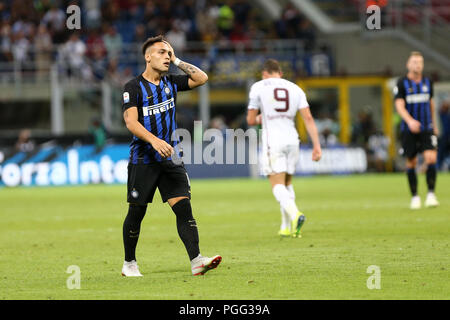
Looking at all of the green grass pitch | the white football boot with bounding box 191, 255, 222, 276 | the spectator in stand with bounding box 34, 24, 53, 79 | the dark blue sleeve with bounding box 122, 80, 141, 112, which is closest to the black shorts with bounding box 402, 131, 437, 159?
the green grass pitch

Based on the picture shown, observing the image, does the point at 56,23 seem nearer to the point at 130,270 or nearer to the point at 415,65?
the point at 415,65

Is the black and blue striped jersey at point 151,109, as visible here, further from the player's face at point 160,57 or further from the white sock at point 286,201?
the white sock at point 286,201

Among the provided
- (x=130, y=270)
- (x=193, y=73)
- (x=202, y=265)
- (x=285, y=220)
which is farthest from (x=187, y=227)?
(x=285, y=220)

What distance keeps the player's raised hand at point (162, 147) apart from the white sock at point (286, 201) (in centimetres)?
335

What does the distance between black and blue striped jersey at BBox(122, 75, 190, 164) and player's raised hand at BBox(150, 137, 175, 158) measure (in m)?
0.32

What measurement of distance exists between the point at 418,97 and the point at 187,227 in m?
7.18

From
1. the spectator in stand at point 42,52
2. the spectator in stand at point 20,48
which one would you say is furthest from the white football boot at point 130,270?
the spectator in stand at point 20,48

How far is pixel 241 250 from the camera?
10.1 metres

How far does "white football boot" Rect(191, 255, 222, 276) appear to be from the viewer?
314 inches

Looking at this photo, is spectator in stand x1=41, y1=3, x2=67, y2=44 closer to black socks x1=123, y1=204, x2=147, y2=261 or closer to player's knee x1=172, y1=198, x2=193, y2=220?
black socks x1=123, y1=204, x2=147, y2=261
